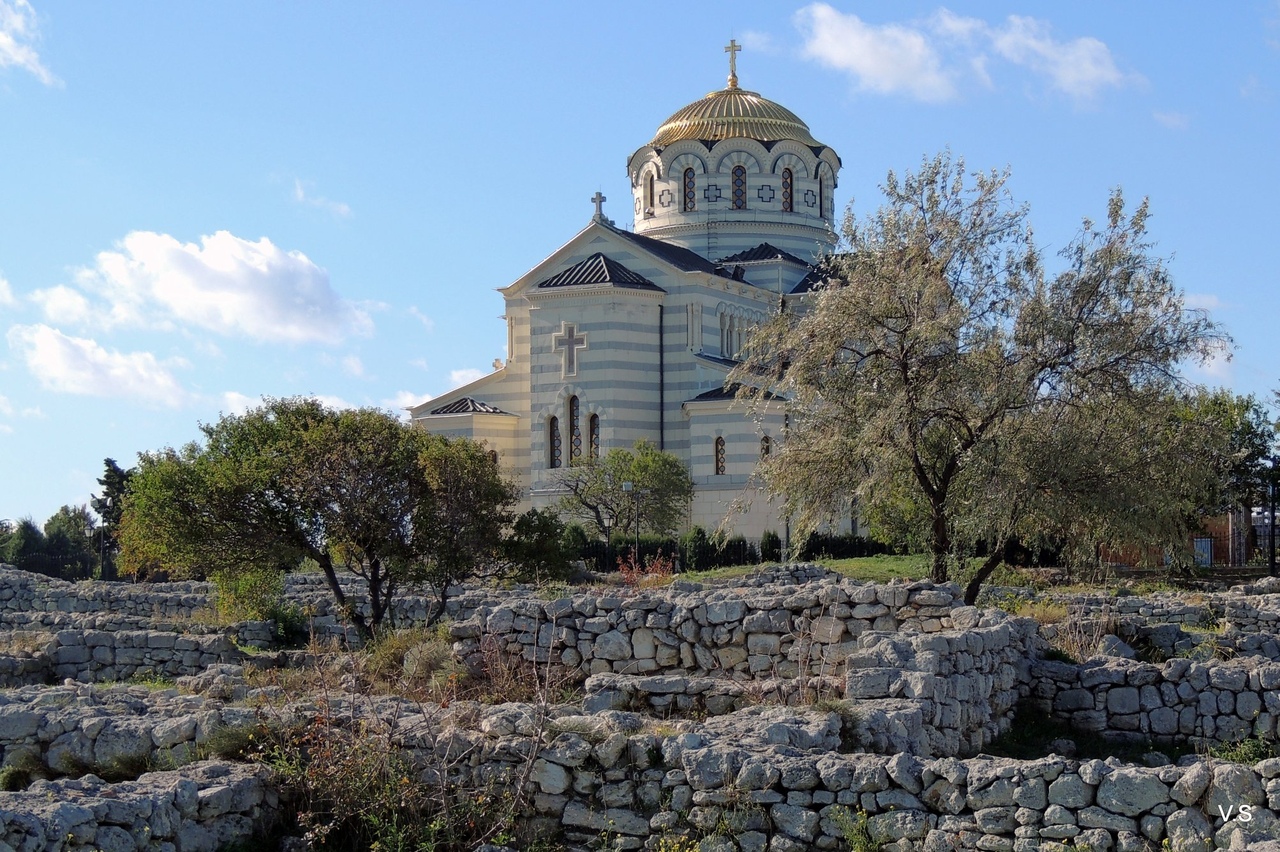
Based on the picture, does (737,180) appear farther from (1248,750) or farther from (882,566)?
(1248,750)

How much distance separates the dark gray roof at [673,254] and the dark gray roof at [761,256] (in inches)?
41.1

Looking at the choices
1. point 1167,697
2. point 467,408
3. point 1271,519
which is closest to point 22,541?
point 467,408

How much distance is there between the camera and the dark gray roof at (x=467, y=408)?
4919cm

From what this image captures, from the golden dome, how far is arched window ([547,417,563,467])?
12587 mm

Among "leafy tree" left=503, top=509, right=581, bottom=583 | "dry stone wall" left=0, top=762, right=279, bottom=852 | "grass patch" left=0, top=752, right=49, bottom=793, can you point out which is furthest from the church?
"dry stone wall" left=0, top=762, right=279, bottom=852

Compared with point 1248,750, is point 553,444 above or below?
above

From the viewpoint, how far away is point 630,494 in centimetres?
4350

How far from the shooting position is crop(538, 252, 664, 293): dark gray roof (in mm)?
48438

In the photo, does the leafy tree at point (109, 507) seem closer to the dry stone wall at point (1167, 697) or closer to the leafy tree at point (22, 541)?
the leafy tree at point (22, 541)

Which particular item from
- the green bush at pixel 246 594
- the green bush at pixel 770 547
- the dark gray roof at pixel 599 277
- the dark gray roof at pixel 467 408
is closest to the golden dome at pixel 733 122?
the dark gray roof at pixel 599 277

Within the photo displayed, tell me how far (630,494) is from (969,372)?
25.4 metres

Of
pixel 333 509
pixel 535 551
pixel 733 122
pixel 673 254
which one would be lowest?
pixel 535 551

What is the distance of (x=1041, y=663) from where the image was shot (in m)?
13.5

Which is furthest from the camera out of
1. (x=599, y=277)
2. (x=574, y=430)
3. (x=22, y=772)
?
(x=574, y=430)
